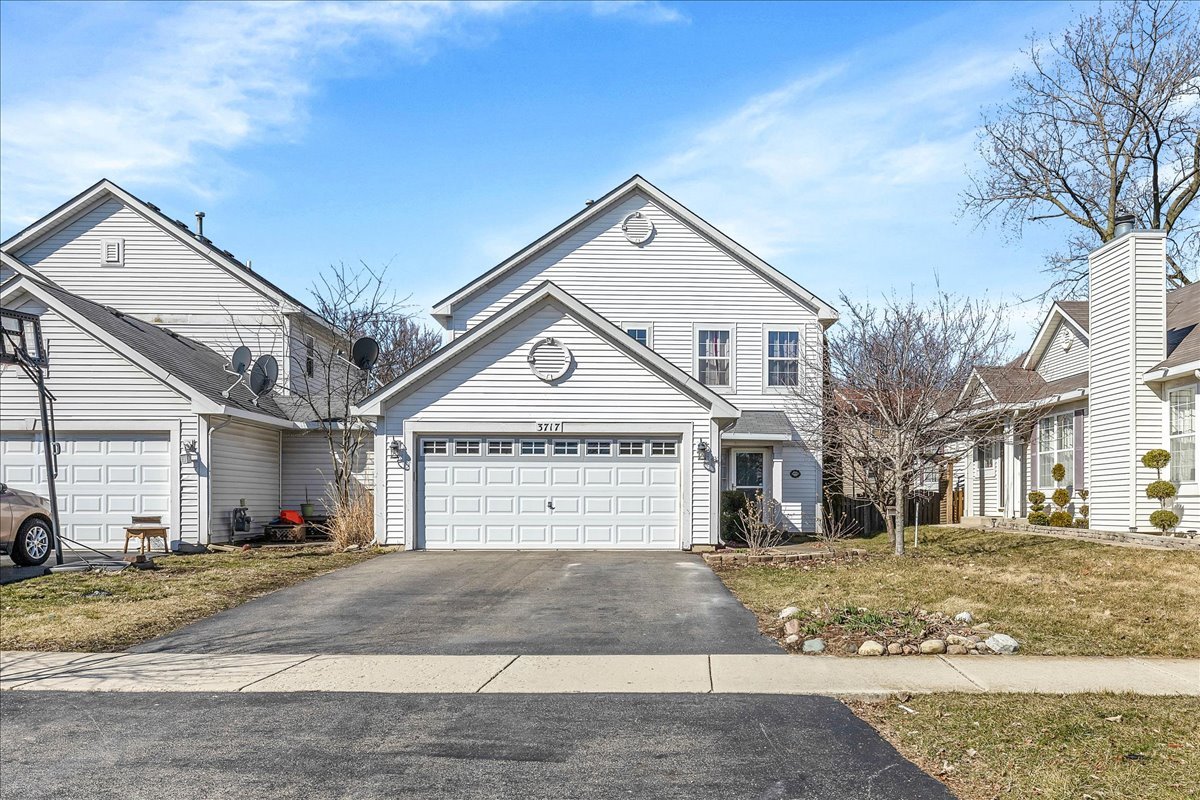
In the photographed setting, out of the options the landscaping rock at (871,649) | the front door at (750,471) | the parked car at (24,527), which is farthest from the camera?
the front door at (750,471)

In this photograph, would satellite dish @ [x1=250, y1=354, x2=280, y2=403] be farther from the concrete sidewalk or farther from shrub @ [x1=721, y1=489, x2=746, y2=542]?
the concrete sidewalk

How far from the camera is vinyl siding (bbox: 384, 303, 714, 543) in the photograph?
19.6 m

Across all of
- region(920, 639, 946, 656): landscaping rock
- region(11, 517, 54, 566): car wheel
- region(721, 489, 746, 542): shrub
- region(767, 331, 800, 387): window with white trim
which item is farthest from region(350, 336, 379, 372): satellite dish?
region(920, 639, 946, 656): landscaping rock

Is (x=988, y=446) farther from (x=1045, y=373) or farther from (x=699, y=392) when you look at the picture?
(x=699, y=392)

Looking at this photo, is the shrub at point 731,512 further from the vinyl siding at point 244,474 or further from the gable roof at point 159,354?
the vinyl siding at point 244,474

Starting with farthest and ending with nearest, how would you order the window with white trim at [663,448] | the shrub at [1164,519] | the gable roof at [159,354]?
the gable roof at [159,354], the window with white trim at [663,448], the shrub at [1164,519]

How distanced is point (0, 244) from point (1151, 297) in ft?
91.1

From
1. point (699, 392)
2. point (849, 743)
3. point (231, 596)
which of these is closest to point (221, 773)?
point (849, 743)

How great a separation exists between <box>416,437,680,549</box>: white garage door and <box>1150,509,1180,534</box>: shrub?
9016mm

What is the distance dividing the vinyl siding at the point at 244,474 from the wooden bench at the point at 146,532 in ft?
3.18

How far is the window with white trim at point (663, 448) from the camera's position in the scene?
782 inches

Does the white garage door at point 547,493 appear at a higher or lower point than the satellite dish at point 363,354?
lower

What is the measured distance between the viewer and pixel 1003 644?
9.73 metres

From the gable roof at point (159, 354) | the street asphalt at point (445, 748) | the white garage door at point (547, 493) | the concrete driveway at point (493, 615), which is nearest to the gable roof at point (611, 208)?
the gable roof at point (159, 354)
